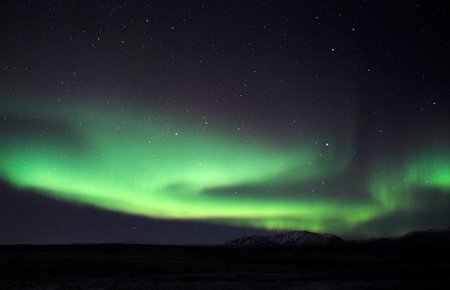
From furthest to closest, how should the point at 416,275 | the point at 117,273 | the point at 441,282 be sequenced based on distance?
the point at 117,273 → the point at 416,275 → the point at 441,282

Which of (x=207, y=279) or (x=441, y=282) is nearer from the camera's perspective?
(x=441, y=282)

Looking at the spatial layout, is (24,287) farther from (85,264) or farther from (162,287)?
→ (85,264)

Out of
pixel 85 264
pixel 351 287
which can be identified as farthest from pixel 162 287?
pixel 85 264

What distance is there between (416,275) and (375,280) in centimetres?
301

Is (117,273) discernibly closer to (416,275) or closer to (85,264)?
(85,264)

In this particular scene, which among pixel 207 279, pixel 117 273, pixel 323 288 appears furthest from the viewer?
pixel 117 273

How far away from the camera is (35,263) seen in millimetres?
24094

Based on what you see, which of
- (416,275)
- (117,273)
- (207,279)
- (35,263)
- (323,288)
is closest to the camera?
(323,288)

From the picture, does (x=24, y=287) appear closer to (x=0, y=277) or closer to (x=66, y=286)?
(x=66, y=286)

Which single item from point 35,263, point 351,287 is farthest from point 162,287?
point 35,263

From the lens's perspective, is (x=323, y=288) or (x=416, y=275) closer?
(x=323, y=288)

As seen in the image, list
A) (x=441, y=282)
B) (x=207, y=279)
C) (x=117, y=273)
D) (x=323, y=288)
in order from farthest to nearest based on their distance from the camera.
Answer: (x=117, y=273) < (x=207, y=279) < (x=441, y=282) < (x=323, y=288)

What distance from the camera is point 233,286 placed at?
1534cm

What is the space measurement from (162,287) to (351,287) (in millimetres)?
7265
